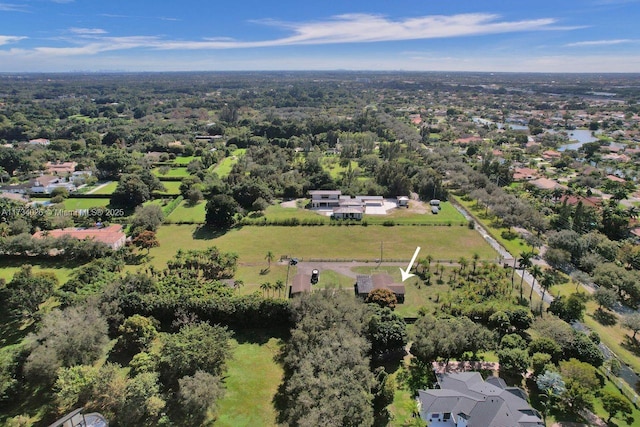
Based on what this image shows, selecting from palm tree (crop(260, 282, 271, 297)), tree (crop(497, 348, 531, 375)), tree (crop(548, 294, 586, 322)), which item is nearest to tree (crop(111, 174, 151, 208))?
palm tree (crop(260, 282, 271, 297))

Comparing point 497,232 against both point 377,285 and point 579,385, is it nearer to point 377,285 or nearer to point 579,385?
point 377,285

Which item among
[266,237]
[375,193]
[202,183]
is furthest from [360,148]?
[266,237]

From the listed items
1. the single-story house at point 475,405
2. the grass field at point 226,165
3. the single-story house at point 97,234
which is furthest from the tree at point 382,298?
the grass field at point 226,165

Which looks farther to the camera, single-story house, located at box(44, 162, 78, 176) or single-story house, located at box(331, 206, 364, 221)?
single-story house, located at box(44, 162, 78, 176)

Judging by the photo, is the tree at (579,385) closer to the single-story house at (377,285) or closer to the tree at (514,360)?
the tree at (514,360)

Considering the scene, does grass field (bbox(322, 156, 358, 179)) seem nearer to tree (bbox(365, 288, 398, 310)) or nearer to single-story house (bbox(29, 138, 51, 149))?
tree (bbox(365, 288, 398, 310))

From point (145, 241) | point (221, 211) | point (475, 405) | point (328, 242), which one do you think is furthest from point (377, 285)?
point (145, 241)
